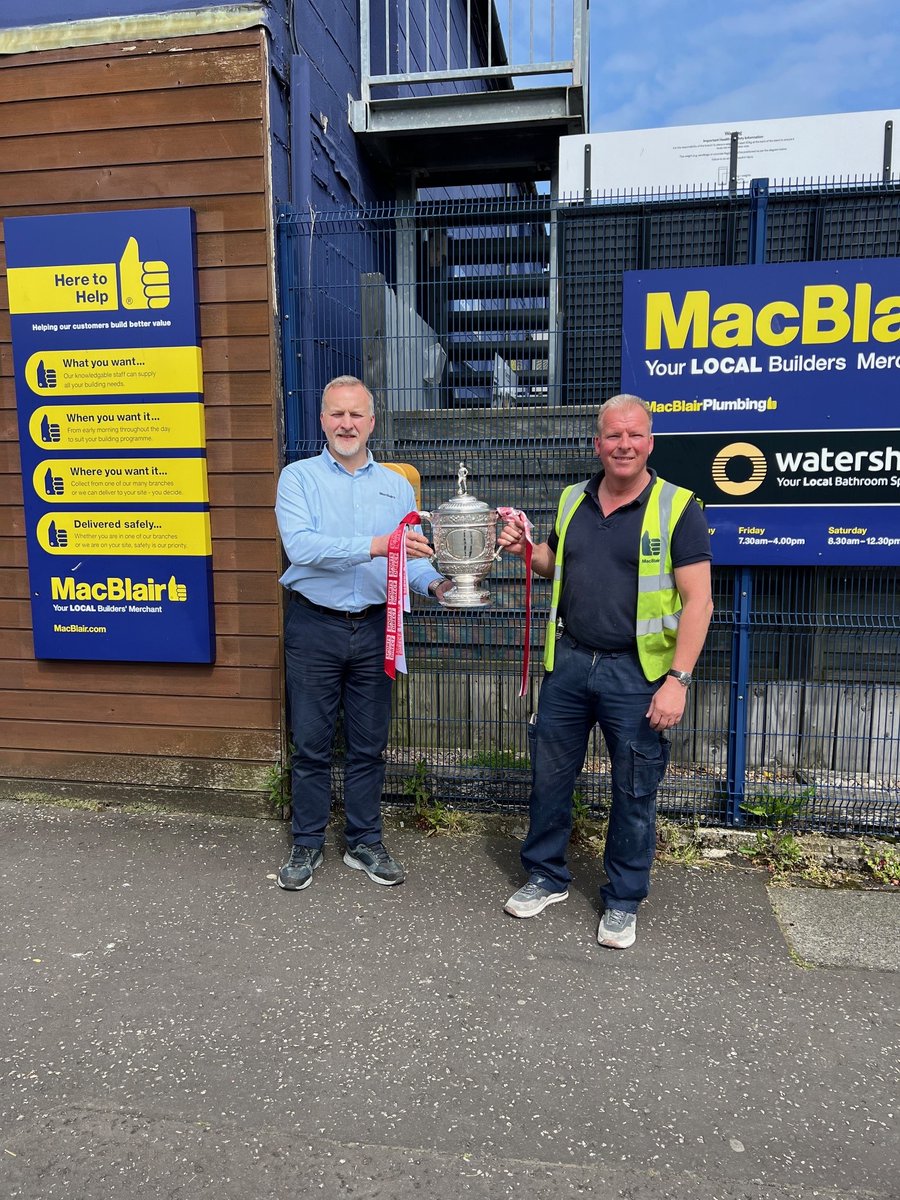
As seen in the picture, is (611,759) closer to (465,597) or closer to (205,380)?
(465,597)

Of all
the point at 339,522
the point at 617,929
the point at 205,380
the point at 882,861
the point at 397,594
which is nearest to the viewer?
the point at 617,929

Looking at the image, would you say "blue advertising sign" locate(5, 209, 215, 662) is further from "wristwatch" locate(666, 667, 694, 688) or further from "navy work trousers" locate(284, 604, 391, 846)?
"wristwatch" locate(666, 667, 694, 688)

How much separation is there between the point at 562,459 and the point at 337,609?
1.40m

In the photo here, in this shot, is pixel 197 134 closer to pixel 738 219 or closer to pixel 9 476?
pixel 9 476

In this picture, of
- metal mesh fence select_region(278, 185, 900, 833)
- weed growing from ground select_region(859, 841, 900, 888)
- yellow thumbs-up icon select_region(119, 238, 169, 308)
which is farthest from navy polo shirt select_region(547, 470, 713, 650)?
yellow thumbs-up icon select_region(119, 238, 169, 308)

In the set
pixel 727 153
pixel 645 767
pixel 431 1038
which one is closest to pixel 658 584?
pixel 645 767

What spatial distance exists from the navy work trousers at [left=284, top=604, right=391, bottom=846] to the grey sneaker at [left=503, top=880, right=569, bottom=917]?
2.35 feet

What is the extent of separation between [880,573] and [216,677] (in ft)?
11.1

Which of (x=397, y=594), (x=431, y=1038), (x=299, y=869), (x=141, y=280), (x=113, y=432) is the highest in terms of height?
(x=141, y=280)

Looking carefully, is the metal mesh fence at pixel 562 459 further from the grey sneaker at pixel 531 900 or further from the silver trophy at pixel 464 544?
the silver trophy at pixel 464 544

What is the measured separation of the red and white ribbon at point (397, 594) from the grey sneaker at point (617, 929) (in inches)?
50.4

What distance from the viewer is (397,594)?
360 centimetres

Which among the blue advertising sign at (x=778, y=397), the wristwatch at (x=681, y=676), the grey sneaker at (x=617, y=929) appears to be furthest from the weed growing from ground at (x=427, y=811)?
the blue advertising sign at (x=778, y=397)

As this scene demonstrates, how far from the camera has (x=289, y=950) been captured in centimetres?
346
